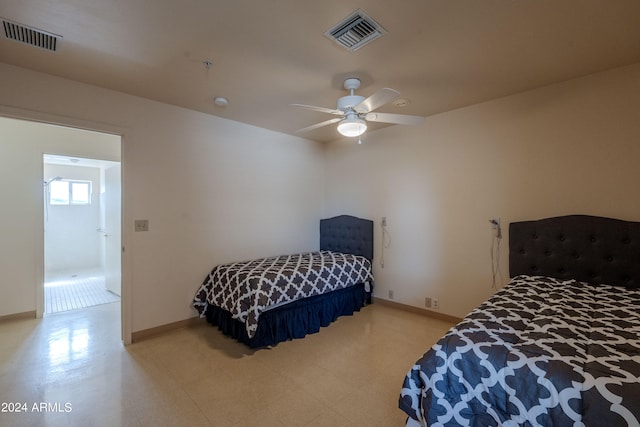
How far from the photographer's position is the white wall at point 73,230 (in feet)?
20.2

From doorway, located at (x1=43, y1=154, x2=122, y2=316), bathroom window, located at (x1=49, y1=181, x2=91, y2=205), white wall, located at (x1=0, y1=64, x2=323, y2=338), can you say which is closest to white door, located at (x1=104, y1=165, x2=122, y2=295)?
doorway, located at (x1=43, y1=154, x2=122, y2=316)

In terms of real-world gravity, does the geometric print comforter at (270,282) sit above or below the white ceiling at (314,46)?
below

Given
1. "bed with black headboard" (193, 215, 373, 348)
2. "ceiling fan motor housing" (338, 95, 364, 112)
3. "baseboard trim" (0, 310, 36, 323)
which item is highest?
"ceiling fan motor housing" (338, 95, 364, 112)

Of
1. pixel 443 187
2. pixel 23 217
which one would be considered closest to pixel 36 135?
pixel 23 217

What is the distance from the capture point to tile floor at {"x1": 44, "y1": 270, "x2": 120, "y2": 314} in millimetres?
3979

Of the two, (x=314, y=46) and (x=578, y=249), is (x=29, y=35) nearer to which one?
(x=314, y=46)

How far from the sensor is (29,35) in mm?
1897

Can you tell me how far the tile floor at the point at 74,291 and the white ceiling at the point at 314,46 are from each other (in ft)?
10.5

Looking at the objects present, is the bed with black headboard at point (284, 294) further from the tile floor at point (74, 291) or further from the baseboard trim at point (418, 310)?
the tile floor at point (74, 291)

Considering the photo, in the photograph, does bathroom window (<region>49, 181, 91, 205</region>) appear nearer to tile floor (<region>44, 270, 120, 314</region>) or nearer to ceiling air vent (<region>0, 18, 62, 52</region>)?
Result: tile floor (<region>44, 270, 120, 314</region>)

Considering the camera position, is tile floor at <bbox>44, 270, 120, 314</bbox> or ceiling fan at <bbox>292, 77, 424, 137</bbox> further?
tile floor at <bbox>44, 270, 120, 314</bbox>

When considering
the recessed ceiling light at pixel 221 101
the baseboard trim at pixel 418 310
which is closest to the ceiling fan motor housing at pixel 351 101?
the recessed ceiling light at pixel 221 101

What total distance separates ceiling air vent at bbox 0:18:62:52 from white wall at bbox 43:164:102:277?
5628mm

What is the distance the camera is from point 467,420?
1.25 meters
